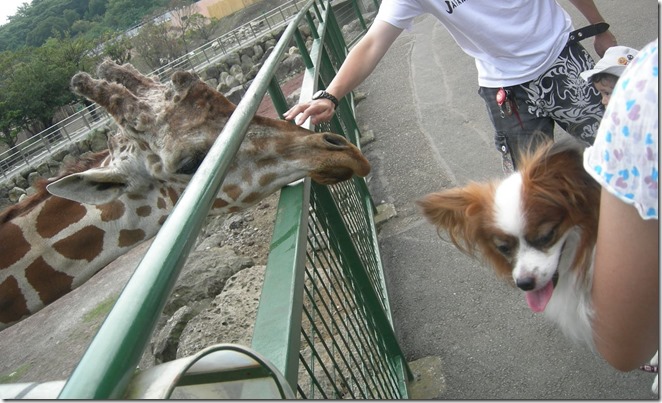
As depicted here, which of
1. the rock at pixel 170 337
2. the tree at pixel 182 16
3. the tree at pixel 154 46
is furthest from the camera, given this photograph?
the tree at pixel 182 16

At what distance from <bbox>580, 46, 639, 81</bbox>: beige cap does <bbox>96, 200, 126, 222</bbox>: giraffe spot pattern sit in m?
2.74

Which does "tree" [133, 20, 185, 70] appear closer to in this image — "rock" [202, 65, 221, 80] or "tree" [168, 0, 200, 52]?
"tree" [168, 0, 200, 52]

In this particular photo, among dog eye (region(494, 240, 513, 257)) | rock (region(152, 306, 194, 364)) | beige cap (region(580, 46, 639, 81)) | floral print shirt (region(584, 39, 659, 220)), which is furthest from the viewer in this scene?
rock (region(152, 306, 194, 364))

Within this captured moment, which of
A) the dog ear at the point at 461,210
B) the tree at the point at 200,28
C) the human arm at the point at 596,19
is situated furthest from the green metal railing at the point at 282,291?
the tree at the point at 200,28

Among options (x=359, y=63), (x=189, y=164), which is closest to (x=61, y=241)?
(x=189, y=164)

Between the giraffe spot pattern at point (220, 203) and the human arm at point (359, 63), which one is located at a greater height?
the human arm at point (359, 63)

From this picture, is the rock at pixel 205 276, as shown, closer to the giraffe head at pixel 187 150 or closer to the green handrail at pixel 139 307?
the giraffe head at pixel 187 150

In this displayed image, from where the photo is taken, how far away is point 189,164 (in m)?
3.18

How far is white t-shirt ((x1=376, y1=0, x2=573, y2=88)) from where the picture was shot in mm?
2791

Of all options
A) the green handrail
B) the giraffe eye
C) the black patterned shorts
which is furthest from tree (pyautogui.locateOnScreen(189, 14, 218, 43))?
the green handrail

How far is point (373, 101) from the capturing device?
26.7 feet

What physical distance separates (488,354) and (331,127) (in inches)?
77.5

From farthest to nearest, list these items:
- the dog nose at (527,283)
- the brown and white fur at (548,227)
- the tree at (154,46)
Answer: the tree at (154,46)
the dog nose at (527,283)
the brown and white fur at (548,227)

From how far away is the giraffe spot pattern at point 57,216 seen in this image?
364cm
